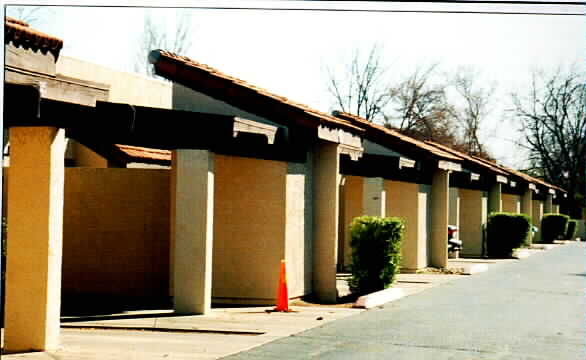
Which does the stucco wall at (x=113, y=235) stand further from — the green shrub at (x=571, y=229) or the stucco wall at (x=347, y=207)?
the green shrub at (x=571, y=229)

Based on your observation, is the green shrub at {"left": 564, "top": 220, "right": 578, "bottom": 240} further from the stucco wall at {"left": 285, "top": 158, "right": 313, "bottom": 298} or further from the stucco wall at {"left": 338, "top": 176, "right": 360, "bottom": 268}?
the stucco wall at {"left": 285, "top": 158, "right": 313, "bottom": 298}

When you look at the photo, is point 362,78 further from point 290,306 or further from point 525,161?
point 525,161

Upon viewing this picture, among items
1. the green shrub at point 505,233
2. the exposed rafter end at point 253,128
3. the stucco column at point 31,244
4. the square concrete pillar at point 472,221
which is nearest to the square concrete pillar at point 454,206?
the green shrub at point 505,233

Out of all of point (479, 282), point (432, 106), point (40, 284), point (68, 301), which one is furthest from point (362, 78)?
point (40, 284)

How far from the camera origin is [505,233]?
31281 mm

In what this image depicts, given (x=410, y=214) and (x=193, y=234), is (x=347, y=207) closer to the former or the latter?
(x=410, y=214)

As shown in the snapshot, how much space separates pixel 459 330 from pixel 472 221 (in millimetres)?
20888

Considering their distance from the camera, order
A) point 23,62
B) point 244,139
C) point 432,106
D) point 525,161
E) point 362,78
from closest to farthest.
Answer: point 23,62
point 244,139
point 362,78
point 432,106
point 525,161

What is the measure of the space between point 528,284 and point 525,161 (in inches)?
1285

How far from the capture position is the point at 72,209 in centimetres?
1566

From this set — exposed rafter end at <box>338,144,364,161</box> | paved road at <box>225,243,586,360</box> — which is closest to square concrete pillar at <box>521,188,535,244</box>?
paved road at <box>225,243,586,360</box>

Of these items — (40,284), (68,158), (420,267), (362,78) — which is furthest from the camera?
(362,78)

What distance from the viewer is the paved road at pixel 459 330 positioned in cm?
1008

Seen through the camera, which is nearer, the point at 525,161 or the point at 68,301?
the point at 68,301
